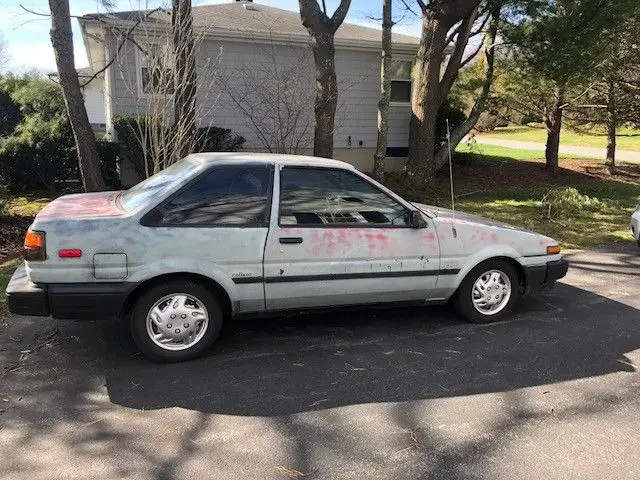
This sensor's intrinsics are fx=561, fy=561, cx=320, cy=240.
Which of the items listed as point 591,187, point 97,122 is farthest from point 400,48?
point 97,122

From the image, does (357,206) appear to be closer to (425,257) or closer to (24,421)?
(425,257)

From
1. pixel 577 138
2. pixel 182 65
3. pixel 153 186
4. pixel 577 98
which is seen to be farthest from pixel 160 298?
pixel 577 138

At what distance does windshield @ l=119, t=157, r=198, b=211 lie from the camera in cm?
438

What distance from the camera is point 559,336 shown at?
16.1 feet

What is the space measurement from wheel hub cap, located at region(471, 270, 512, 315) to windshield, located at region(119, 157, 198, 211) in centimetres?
273

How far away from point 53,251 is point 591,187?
14.5 meters

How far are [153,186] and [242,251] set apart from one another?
987 mm

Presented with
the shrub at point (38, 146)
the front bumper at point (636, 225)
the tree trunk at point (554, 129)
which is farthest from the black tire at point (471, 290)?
the tree trunk at point (554, 129)

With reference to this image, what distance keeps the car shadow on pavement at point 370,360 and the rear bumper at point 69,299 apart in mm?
490

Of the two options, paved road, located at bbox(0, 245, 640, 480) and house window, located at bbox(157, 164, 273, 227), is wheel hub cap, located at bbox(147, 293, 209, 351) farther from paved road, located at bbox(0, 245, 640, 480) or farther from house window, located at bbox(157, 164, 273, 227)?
house window, located at bbox(157, 164, 273, 227)

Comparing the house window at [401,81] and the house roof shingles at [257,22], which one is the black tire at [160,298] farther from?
the house window at [401,81]

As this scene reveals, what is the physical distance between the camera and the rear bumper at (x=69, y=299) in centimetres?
395

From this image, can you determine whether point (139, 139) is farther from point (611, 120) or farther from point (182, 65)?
point (611, 120)

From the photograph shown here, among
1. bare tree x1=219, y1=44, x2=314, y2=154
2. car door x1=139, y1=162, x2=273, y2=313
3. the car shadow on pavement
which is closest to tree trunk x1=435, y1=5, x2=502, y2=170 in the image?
bare tree x1=219, y1=44, x2=314, y2=154
